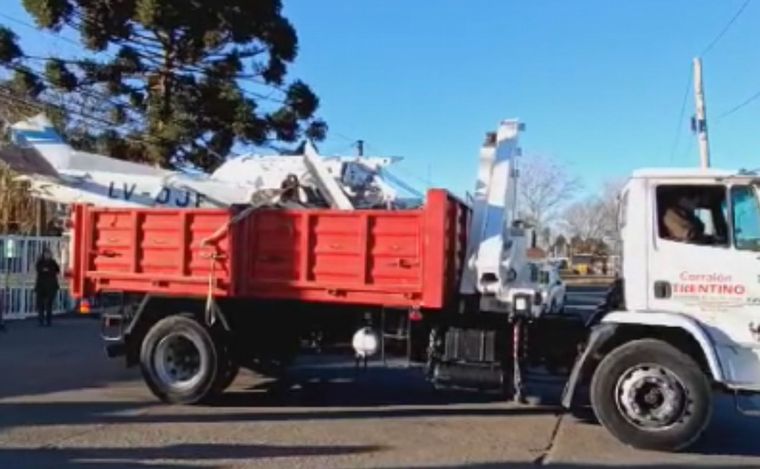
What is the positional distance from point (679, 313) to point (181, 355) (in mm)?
5511

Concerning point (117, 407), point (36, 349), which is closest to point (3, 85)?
point (36, 349)

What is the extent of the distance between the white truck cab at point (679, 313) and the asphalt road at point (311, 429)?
1.42ft

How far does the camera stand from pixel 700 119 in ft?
92.2

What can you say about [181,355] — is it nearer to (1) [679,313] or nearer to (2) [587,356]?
(2) [587,356]

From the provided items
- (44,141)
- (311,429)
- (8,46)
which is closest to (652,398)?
(311,429)

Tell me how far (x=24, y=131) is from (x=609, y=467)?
985 cm

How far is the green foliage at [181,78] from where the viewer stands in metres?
27.0

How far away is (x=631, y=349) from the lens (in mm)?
9359

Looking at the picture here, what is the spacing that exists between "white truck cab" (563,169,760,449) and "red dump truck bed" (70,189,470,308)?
1.88 meters

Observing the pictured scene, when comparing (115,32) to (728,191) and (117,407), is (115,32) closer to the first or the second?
(117,407)

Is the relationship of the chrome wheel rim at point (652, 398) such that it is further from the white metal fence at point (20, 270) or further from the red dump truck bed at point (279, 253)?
the white metal fence at point (20, 270)

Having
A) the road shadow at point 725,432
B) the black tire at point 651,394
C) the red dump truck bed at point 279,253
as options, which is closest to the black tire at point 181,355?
the red dump truck bed at point 279,253

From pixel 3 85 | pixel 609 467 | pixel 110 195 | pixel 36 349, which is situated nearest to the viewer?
pixel 609 467

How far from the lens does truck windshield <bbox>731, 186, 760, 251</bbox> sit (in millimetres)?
9203
